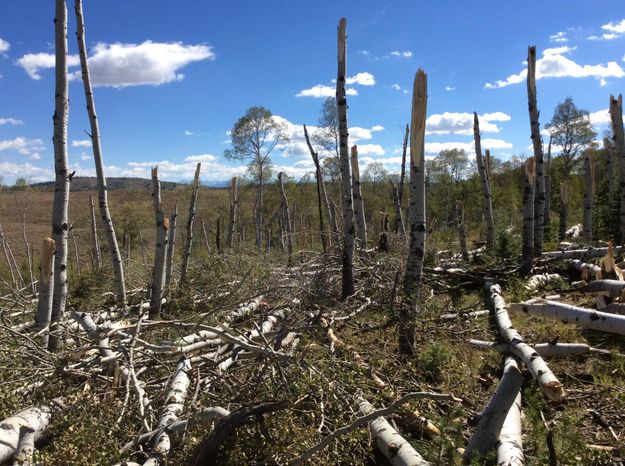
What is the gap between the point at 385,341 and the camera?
5.64 meters

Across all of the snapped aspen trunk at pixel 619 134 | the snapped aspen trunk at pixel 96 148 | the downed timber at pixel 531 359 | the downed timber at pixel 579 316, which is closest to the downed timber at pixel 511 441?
the downed timber at pixel 531 359

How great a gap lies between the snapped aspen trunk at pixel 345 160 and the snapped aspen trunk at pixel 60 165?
4.08m

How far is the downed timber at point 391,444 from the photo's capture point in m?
2.98

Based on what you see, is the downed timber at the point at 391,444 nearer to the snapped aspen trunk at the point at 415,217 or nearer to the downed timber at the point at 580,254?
the snapped aspen trunk at the point at 415,217

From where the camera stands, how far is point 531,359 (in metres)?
4.06

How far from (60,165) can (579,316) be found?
666cm

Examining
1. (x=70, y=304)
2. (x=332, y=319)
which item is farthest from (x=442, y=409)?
(x=70, y=304)

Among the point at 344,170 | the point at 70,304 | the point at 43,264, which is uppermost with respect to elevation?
the point at 344,170

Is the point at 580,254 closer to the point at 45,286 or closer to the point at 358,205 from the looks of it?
the point at 358,205

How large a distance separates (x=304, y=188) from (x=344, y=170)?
24578 mm

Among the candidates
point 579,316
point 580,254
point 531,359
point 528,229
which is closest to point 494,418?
point 531,359

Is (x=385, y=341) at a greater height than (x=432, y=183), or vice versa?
(x=432, y=183)

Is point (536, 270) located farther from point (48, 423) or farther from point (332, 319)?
point (48, 423)

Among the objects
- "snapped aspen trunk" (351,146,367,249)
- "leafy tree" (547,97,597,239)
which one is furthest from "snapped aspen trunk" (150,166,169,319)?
"leafy tree" (547,97,597,239)
